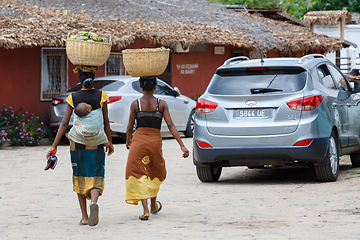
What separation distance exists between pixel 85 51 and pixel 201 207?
2.19 meters

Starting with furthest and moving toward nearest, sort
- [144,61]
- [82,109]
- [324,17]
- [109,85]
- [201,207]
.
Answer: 1. [324,17]
2. [109,85]
3. [201,207]
4. [144,61]
5. [82,109]

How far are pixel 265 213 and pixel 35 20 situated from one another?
34.5ft

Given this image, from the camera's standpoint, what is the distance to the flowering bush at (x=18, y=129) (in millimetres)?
13883

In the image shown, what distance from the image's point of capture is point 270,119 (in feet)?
A: 26.2

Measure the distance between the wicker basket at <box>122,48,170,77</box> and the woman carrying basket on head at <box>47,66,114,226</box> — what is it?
467 millimetres

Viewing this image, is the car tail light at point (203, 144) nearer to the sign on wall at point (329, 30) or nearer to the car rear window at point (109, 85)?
the car rear window at point (109, 85)

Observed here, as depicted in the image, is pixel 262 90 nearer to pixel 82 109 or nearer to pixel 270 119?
pixel 270 119

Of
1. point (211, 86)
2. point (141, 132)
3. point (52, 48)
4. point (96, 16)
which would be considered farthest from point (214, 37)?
point (141, 132)

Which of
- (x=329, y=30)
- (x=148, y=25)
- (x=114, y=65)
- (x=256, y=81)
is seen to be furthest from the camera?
(x=329, y=30)

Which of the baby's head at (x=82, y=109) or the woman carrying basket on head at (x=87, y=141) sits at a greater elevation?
the baby's head at (x=82, y=109)

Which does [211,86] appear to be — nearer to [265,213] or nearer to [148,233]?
[265,213]

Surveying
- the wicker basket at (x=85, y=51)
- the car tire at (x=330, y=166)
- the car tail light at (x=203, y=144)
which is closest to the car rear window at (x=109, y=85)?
the car tail light at (x=203, y=144)

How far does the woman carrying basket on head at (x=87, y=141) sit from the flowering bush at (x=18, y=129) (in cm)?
796

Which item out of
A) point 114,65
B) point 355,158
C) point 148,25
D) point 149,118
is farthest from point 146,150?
point 114,65
